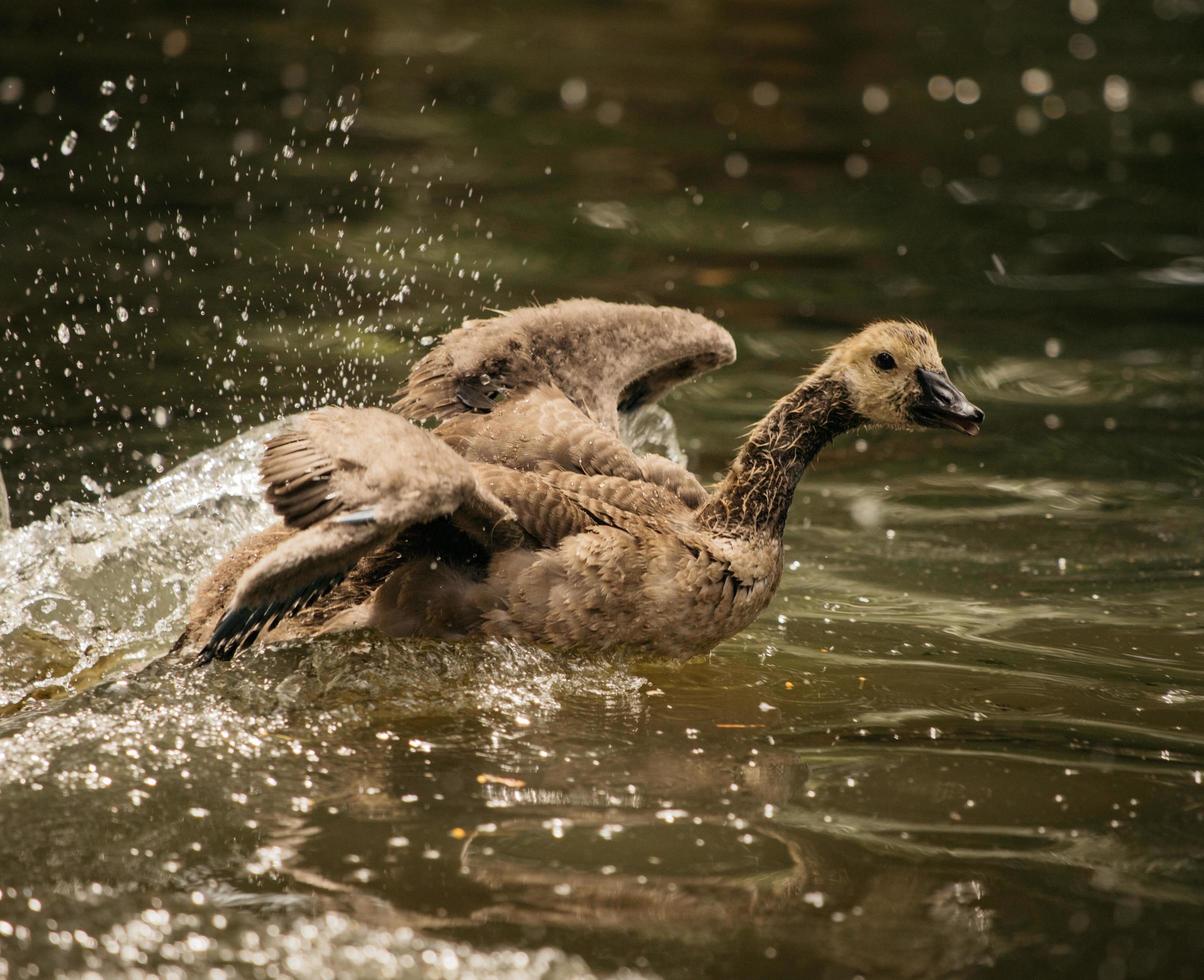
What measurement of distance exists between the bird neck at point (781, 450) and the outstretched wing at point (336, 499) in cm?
119

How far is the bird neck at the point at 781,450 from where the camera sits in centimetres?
638

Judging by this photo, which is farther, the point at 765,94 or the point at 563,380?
the point at 765,94

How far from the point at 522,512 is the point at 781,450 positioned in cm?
113

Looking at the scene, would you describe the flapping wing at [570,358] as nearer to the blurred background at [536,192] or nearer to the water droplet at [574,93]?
the blurred background at [536,192]

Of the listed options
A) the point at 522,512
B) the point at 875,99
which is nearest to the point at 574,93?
the point at 875,99

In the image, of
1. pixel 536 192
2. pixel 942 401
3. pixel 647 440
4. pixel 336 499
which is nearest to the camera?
pixel 336 499

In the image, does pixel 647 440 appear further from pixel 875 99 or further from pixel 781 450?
pixel 875 99

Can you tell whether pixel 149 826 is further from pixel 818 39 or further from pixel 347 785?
pixel 818 39

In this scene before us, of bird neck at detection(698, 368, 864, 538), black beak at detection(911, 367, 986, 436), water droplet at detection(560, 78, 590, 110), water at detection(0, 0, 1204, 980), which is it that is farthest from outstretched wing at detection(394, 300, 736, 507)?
water droplet at detection(560, 78, 590, 110)

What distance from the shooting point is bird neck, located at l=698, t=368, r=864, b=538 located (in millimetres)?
6375

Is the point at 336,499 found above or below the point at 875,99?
below

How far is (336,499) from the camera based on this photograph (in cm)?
520

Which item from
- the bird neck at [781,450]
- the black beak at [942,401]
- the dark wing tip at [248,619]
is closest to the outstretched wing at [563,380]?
the bird neck at [781,450]

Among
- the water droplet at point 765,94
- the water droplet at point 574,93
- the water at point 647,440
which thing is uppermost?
the water droplet at point 765,94
